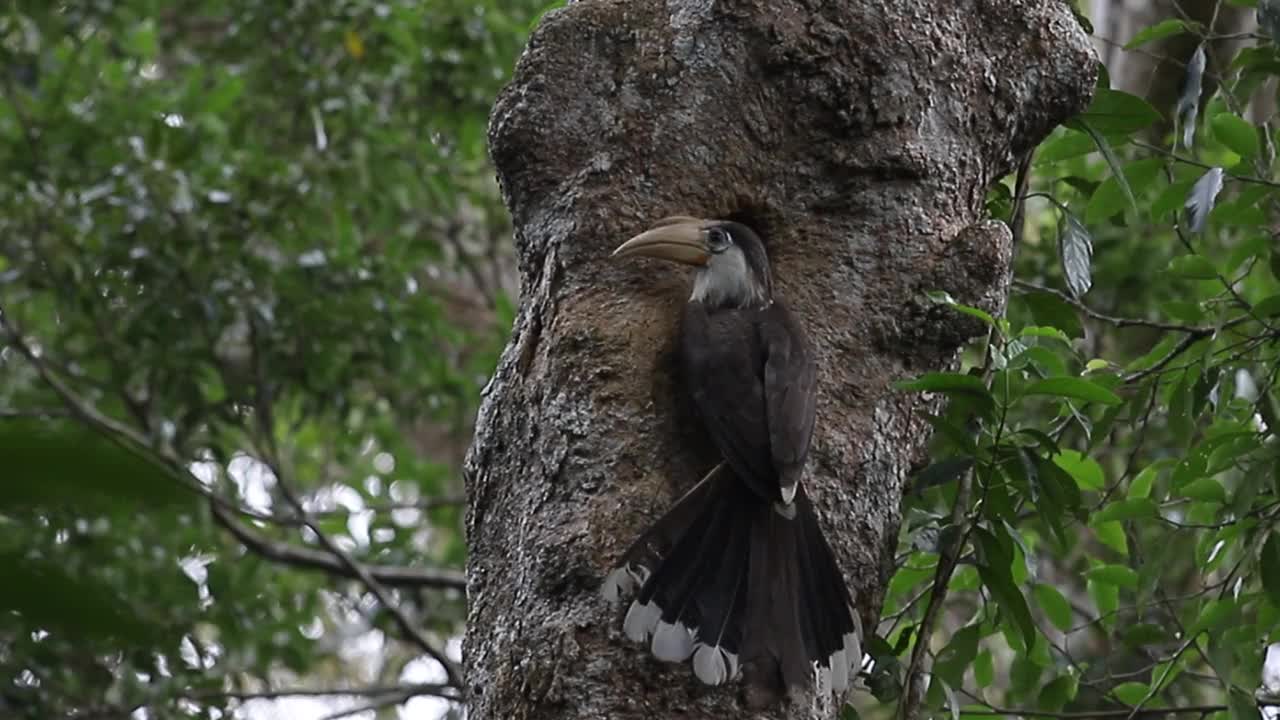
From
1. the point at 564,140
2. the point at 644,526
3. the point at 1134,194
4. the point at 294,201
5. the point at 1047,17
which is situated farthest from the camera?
the point at 294,201

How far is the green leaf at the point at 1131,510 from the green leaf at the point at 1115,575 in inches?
8.1

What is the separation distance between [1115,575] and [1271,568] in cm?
43

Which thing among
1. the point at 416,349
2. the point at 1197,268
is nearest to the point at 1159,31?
the point at 1197,268

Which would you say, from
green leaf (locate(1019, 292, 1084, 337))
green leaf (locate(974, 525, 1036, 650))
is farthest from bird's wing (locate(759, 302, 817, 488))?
green leaf (locate(1019, 292, 1084, 337))

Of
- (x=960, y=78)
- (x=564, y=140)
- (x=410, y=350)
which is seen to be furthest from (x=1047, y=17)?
(x=410, y=350)

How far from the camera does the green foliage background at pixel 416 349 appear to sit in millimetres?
3471

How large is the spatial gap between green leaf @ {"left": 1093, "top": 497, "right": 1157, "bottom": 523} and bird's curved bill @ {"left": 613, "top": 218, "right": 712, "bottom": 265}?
3.91 ft

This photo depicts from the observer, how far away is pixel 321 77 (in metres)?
6.79

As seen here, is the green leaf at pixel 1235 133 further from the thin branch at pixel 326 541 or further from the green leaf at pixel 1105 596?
the thin branch at pixel 326 541

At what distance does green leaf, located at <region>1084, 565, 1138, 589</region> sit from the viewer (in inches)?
145

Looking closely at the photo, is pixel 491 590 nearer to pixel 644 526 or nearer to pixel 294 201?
pixel 644 526

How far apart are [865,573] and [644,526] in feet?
1.44

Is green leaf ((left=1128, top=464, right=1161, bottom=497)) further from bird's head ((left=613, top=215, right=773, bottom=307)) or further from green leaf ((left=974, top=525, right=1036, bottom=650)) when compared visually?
bird's head ((left=613, top=215, right=773, bottom=307))

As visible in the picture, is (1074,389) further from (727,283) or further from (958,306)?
(727,283)
